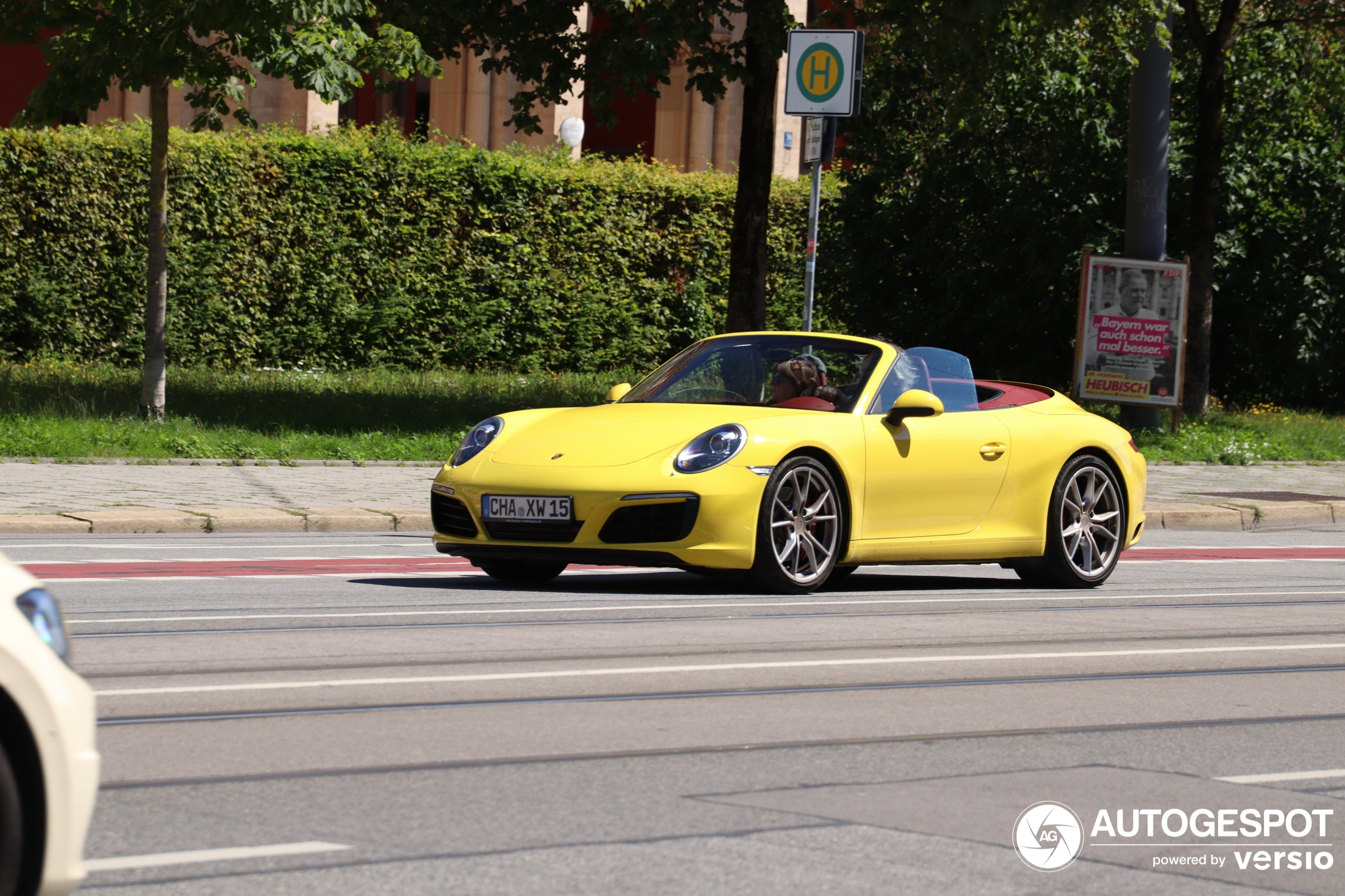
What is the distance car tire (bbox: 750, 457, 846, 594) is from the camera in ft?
29.3

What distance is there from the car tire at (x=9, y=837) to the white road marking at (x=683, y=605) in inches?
180

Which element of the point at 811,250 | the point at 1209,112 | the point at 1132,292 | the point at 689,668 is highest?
the point at 1209,112

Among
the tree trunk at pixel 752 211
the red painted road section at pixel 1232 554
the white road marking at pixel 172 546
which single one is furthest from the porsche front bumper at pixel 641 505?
the tree trunk at pixel 752 211

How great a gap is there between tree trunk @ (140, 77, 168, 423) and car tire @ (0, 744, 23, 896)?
1492cm

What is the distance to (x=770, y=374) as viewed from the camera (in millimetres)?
9875

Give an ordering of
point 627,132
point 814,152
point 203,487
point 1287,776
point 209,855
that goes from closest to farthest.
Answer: point 209,855, point 1287,776, point 814,152, point 203,487, point 627,132

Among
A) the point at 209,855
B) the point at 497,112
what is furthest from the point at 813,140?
the point at 497,112

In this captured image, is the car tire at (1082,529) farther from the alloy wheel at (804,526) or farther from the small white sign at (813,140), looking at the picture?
the small white sign at (813,140)

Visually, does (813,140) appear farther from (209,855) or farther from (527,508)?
(209,855)

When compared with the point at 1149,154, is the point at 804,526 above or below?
below

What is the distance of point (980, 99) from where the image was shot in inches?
899

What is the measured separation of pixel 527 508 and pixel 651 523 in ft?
2.01

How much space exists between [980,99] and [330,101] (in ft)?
30.0

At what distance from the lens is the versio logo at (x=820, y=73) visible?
13.3 metres
